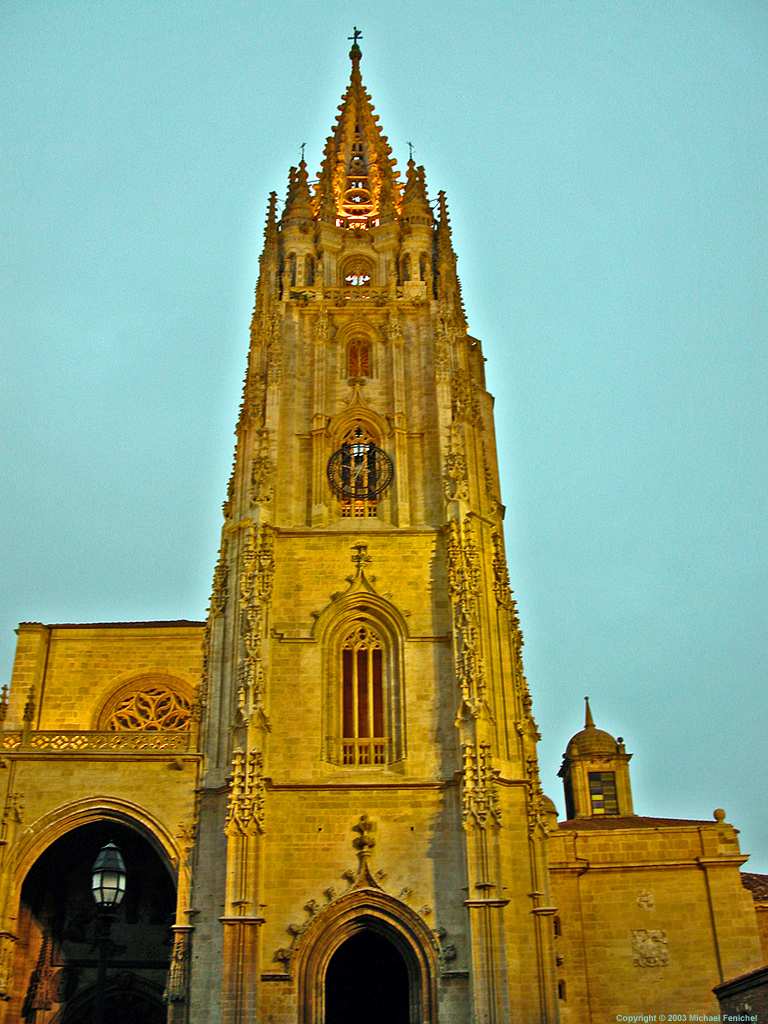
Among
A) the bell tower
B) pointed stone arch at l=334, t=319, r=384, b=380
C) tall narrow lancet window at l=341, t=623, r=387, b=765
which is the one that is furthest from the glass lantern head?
pointed stone arch at l=334, t=319, r=384, b=380

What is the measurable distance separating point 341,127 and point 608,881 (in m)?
26.9

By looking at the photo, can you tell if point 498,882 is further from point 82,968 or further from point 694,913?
point 82,968

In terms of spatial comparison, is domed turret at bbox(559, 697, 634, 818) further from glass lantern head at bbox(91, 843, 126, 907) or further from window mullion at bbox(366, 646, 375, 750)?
glass lantern head at bbox(91, 843, 126, 907)

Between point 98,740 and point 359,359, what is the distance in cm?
1258

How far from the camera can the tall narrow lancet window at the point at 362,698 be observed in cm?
2400

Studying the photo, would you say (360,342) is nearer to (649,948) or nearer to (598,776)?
(649,948)

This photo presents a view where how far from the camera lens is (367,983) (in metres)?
23.6

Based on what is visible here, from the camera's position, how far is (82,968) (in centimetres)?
2489

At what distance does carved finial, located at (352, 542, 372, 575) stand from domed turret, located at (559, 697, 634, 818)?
18.3m

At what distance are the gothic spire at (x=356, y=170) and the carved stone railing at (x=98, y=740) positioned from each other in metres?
16.9

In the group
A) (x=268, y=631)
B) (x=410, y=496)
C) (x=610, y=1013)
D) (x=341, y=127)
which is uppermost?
(x=341, y=127)

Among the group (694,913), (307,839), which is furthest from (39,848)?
(694,913)

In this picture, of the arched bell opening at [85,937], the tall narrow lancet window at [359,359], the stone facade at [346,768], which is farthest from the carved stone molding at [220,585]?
the tall narrow lancet window at [359,359]

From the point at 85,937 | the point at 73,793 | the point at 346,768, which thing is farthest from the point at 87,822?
the point at 346,768
